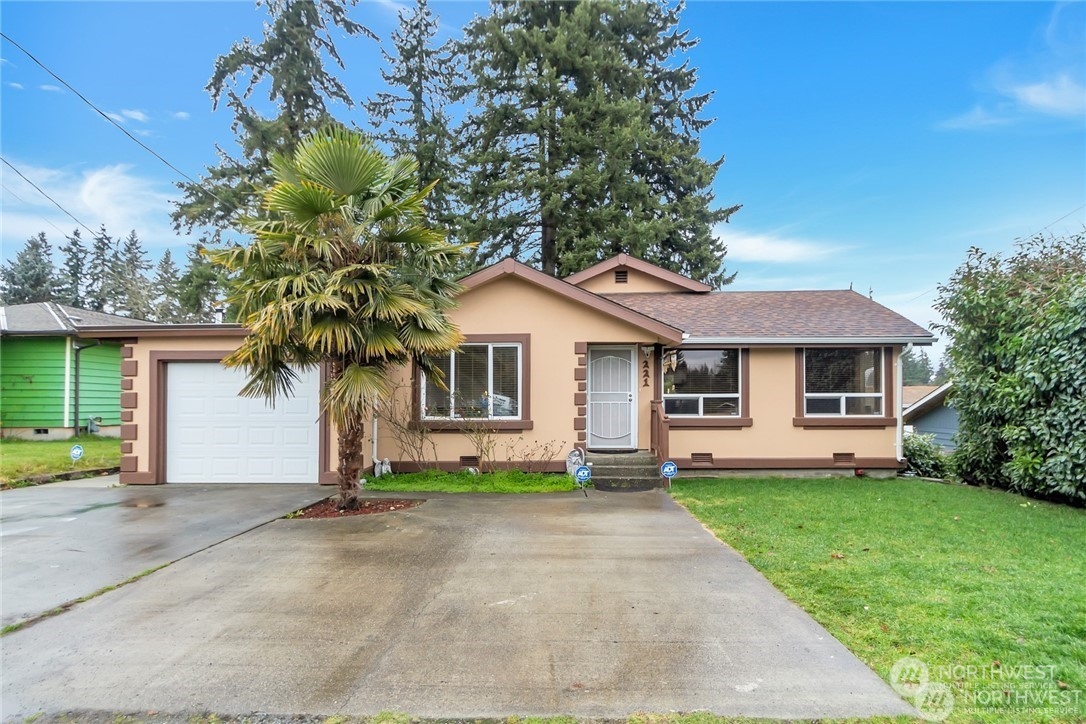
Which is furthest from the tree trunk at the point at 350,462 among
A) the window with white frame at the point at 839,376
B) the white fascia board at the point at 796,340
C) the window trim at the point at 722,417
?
the window with white frame at the point at 839,376

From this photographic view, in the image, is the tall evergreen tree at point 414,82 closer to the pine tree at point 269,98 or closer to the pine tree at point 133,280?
the pine tree at point 269,98

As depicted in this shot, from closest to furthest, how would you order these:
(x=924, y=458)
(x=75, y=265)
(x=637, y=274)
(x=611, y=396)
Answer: (x=611, y=396) < (x=924, y=458) < (x=637, y=274) < (x=75, y=265)

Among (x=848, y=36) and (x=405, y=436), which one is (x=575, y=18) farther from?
(x=405, y=436)

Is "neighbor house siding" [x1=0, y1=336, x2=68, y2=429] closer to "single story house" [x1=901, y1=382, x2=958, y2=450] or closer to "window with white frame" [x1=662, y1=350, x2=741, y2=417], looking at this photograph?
"window with white frame" [x1=662, y1=350, x2=741, y2=417]

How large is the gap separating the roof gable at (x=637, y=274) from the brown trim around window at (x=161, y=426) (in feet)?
26.7

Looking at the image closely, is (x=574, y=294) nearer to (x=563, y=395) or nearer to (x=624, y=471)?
(x=563, y=395)

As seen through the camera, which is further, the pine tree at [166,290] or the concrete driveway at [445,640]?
the pine tree at [166,290]

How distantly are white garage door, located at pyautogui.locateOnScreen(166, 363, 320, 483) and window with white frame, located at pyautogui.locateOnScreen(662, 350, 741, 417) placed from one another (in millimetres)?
7180

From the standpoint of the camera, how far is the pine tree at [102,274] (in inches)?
1812

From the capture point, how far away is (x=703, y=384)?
10.8 metres

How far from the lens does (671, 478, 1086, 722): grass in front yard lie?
3.07 m

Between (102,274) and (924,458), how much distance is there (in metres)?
66.1

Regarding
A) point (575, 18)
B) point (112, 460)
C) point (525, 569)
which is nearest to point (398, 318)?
point (525, 569)

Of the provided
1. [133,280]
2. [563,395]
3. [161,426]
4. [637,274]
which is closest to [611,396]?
[563,395]
